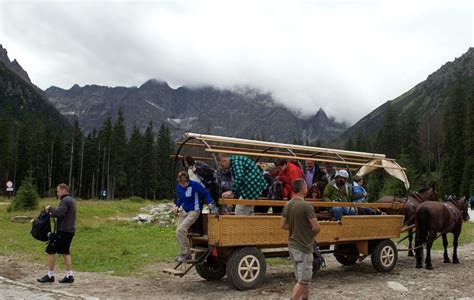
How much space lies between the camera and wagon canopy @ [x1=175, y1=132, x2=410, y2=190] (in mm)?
9453

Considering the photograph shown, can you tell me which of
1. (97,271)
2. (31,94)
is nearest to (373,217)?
(97,271)

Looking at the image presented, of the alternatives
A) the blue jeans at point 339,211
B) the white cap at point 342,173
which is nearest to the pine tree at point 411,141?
the blue jeans at point 339,211

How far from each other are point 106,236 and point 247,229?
11931mm

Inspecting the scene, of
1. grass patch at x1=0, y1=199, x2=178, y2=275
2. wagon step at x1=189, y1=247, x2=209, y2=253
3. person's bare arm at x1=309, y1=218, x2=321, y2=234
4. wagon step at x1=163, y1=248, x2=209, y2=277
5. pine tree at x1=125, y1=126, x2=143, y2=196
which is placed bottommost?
grass patch at x1=0, y1=199, x2=178, y2=275

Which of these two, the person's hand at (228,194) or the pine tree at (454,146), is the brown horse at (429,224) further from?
the pine tree at (454,146)

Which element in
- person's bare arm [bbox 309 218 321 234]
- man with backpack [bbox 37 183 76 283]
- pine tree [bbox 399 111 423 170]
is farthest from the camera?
pine tree [bbox 399 111 423 170]

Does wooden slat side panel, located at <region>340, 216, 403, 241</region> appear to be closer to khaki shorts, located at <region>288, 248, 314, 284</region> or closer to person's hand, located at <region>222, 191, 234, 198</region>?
person's hand, located at <region>222, 191, 234, 198</region>

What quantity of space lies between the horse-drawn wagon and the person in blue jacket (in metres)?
0.27

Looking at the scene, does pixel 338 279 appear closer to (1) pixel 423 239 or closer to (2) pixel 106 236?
(1) pixel 423 239

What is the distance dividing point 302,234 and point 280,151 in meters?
3.57

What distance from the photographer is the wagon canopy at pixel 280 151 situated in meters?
9.45

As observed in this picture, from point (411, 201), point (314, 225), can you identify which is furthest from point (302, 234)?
point (411, 201)

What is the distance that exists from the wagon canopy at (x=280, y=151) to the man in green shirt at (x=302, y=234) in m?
1.36

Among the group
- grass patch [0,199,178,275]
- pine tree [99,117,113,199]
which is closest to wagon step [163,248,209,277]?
grass patch [0,199,178,275]
